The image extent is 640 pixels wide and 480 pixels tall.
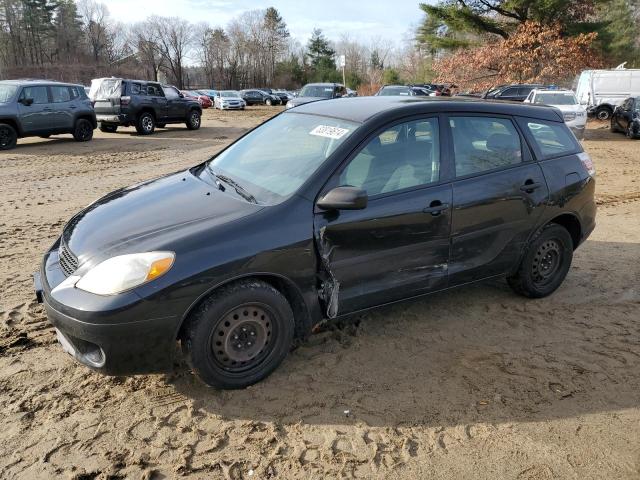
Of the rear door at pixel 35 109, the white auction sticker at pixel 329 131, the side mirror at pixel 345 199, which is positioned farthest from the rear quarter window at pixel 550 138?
the rear door at pixel 35 109

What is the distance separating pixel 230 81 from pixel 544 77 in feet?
186

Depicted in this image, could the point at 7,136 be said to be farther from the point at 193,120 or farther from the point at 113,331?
the point at 113,331

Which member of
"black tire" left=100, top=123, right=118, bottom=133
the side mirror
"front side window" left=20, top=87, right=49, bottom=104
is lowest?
"black tire" left=100, top=123, right=118, bottom=133

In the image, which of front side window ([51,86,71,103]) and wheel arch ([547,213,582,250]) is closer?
wheel arch ([547,213,582,250])

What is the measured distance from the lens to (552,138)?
443 cm

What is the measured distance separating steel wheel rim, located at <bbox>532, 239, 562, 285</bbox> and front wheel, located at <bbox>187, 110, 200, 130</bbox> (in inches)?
687

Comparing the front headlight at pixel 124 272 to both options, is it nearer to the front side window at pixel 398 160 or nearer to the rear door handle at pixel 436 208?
the front side window at pixel 398 160

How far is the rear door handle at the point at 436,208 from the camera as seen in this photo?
3.58 meters

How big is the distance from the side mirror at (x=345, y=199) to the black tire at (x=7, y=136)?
44.3 feet

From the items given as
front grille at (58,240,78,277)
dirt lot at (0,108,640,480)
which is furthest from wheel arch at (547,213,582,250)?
front grille at (58,240,78,277)

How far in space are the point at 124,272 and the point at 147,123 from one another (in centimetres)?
1644

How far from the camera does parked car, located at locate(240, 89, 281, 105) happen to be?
4384cm

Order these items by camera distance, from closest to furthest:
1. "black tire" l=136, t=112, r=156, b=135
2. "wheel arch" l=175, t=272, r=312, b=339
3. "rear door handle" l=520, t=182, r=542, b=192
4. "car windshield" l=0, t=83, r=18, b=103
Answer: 1. "wheel arch" l=175, t=272, r=312, b=339
2. "rear door handle" l=520, t=182, r=542, b=192
3. "car windshield" l=0, t=83, r=18, b=103
4. "black tire" l=136, t=112, r=156, b=135

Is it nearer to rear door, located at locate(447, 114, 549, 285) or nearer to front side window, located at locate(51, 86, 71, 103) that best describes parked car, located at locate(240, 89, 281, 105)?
front side window, located at locate(51, 86, 71, 103)
